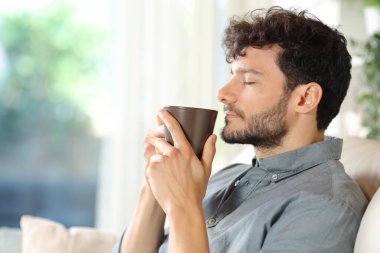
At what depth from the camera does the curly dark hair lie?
150 cm

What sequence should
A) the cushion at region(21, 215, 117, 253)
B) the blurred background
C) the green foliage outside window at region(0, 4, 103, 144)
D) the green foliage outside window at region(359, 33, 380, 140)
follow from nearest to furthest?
the cushion at region(21, 215, 117, 253) → the green foliage outside window at region(359, 33, 380, 140) → the blurred background → the green foliage outside window at region(0, 4, 103, 144)

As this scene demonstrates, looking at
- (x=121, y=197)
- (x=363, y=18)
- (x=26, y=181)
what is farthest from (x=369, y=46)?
(x=26, y=181)

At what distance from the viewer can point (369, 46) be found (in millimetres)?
2818

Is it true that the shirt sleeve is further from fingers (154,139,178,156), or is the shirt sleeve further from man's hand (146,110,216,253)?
fingers (154,139,178,156)

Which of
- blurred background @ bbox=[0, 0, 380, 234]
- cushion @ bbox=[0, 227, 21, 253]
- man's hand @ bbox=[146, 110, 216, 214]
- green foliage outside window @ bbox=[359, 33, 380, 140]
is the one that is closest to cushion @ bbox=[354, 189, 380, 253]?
man's hand @ bbox=[146, 110, 216, 214]

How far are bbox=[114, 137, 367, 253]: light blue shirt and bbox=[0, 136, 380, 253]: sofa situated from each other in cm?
10

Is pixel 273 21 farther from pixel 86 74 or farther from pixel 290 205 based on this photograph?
pixel 86 74

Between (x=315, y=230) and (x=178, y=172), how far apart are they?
11.6 inches

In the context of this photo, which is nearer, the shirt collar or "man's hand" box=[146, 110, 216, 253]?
"man's hand" box=[146, 110, 216, 253]

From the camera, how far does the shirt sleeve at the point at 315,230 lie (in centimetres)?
124

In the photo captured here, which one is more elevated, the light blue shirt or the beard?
the beard

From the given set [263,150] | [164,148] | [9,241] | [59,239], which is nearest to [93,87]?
[9,241]

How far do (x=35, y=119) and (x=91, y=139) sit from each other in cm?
55

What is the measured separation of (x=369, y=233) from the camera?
1.21 metres
